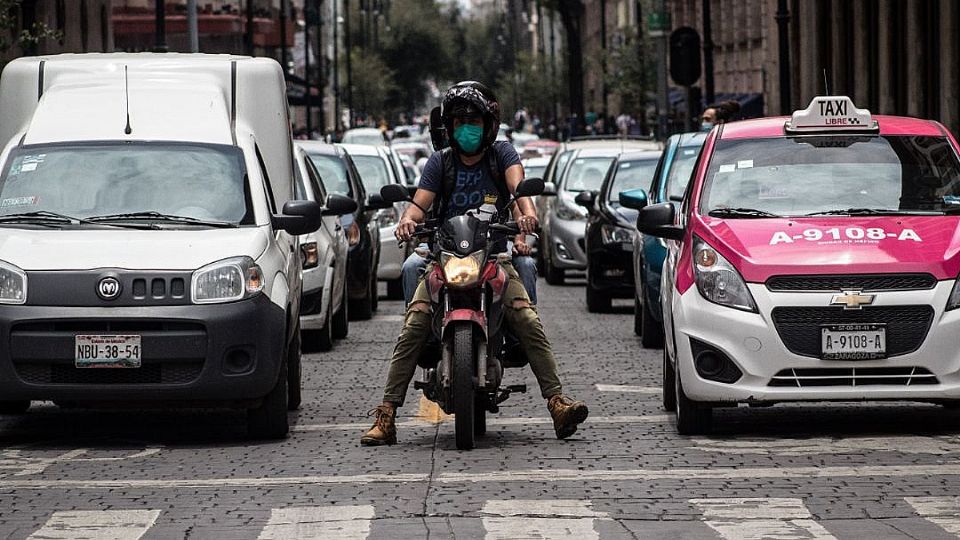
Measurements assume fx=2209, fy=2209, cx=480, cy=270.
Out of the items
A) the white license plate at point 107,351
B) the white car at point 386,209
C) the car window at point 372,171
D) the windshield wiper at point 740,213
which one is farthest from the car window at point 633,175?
the white license plate at point 107,351

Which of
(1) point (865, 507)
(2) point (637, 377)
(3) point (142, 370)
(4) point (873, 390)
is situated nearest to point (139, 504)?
(3) point (142, 370)

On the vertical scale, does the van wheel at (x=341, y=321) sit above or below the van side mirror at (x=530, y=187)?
below

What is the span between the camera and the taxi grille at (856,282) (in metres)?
11.1

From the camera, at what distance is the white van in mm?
11172

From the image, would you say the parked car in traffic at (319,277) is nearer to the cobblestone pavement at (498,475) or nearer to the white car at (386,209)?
the cobblestone pavement at (498,475)

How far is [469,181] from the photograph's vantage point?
11.4 meters

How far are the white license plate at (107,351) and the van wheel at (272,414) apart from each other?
0.80 m

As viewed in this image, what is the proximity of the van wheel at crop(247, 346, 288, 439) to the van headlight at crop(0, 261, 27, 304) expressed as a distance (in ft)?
4.42

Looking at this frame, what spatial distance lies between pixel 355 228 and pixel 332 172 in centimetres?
149

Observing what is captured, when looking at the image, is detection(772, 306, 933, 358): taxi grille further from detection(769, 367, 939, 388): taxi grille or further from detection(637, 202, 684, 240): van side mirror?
detection(637, 202, 684, 240): van side mirror

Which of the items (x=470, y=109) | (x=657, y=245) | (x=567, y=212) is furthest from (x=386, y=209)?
(x=470, y=109)

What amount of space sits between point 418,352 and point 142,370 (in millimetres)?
1404

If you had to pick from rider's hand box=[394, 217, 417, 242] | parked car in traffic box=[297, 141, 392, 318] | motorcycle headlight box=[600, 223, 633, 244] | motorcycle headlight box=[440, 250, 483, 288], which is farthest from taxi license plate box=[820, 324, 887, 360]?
motorcycle headlight box=[600, 223, 633, 244]

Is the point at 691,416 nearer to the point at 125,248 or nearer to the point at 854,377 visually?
the point at 854,377
